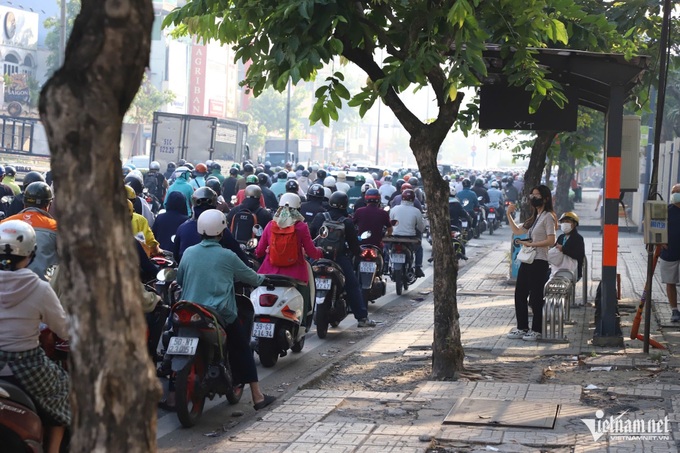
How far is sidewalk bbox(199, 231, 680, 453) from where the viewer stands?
7266 millimetres

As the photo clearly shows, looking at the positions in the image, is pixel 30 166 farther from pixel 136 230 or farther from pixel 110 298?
pixel 110 298

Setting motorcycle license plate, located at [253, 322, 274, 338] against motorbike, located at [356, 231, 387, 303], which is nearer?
motorcycle license plate, located at [253, 322, 274, 338]

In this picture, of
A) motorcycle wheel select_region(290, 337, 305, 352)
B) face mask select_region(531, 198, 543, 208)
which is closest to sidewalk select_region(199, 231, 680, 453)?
motorcycle wheel select_region(290, 337, 305, 352)

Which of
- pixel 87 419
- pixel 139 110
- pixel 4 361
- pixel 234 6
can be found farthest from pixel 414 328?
pixel 139 110

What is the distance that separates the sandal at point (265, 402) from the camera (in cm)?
870

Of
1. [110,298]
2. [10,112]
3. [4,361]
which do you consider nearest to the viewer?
[110,298]

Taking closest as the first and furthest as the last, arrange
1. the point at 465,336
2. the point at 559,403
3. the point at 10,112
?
the point at 559,403, the point at 465,336, the point at 10,112

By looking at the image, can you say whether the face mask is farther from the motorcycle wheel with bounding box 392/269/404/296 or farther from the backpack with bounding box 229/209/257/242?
the motorcycle wheel with bounding box 392/269/404/296

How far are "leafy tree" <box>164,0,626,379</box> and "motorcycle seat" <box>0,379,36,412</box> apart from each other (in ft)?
11.5

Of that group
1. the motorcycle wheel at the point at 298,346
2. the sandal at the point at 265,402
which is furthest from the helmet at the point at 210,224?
the motorcycle wheel at the point at 298,346

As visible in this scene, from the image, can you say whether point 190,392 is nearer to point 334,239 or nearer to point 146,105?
point 334,239

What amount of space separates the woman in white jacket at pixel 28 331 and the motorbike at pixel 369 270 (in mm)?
9210

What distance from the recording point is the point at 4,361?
19.1 feet

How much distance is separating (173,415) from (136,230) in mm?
2357
